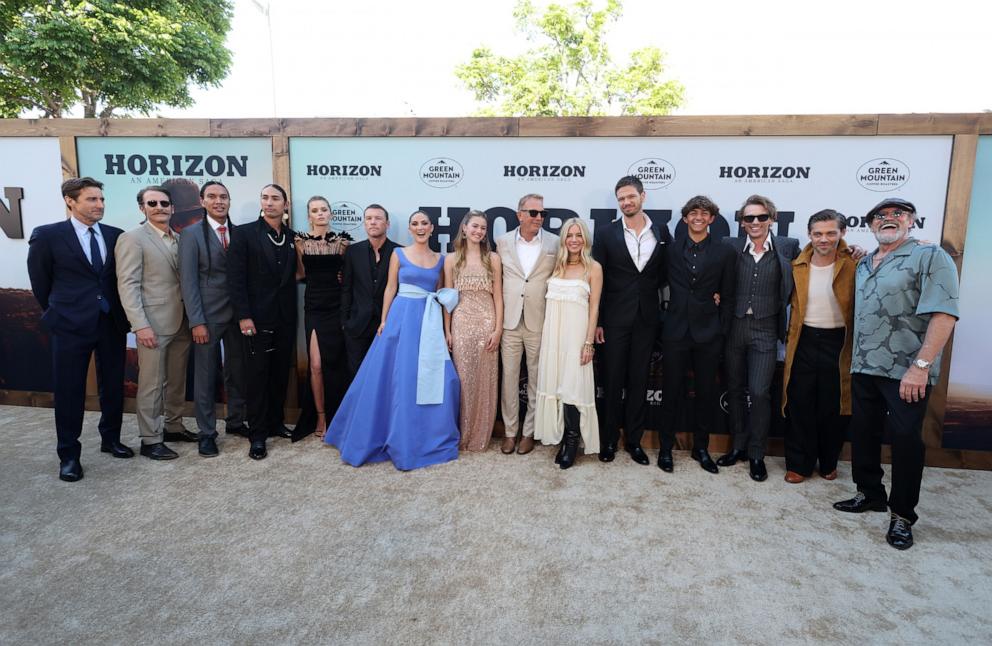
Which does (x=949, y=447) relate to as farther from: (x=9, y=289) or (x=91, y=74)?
(x=91, y=74)

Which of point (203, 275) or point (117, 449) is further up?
point (203, 275)

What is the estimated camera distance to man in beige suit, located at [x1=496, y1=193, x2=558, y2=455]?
12.7 feet

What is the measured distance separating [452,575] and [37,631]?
5.58 feet

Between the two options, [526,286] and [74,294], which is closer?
[74,294]

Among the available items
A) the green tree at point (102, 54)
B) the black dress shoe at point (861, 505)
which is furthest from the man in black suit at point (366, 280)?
the green tree at point (102, 54)

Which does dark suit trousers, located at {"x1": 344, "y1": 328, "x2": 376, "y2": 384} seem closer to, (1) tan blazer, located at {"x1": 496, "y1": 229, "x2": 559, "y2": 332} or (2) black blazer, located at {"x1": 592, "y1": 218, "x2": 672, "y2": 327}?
(1) tan blazer, located at {"x1": 496, "y1": 229, "x2": 559, "y2": 332}

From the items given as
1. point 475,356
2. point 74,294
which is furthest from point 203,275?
point 475,356

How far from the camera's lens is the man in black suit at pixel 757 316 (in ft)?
11.9

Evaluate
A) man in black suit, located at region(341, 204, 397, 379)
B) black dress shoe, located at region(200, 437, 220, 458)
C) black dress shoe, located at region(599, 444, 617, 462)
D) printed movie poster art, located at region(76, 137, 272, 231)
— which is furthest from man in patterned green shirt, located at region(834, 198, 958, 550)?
printed movie poster art, located at region(76, 137, 272, 231)

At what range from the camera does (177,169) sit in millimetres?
4742

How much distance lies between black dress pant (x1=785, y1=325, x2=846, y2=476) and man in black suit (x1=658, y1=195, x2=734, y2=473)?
51 cm

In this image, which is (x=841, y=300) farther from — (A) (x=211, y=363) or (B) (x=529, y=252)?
(A) (x=211, y=363)

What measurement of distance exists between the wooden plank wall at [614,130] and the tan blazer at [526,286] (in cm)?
103

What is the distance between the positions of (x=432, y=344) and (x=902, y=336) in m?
2.83
